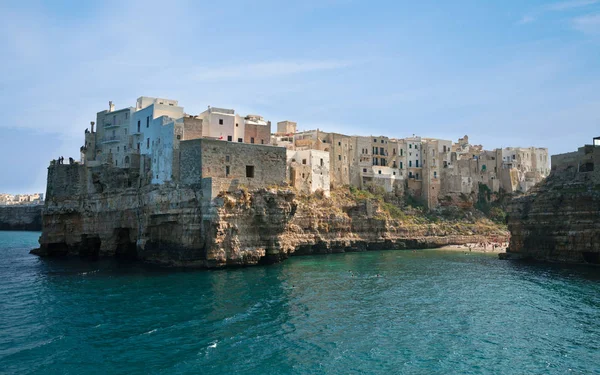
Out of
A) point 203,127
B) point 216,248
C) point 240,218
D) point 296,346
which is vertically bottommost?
point 296,346

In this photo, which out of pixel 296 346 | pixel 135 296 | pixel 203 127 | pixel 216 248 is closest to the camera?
pixel 296 346

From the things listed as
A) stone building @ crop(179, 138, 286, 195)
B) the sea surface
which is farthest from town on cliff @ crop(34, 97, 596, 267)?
the sea surface

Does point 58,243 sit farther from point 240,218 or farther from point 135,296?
point 135,296

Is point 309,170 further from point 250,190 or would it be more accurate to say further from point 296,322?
point 296,322

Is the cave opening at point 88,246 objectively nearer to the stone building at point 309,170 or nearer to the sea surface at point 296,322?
the sea surface at point 296,322

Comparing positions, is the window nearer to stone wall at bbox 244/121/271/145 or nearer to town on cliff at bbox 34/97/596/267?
town on cliff at bbox 34/97/596/267

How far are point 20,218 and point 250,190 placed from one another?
110 m

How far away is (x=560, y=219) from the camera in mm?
46188

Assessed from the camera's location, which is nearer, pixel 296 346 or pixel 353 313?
pixel 296 346

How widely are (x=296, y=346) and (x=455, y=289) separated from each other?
17.4m

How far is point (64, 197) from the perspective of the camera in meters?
54.6

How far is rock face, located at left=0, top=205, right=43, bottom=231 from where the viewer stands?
12606 centimetres

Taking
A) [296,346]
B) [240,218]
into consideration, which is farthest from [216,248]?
[296,346]

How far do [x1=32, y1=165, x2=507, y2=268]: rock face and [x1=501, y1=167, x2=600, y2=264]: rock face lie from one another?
19.9 m
